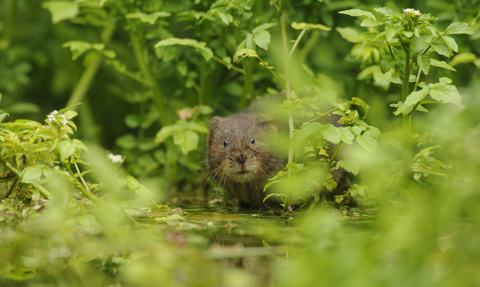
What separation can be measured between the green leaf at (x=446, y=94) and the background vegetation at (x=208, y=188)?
74 millimetres

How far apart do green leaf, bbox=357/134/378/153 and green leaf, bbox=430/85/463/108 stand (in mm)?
375

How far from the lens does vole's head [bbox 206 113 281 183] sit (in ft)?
11.2

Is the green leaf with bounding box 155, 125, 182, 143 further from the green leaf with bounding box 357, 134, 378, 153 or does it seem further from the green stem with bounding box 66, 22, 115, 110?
the green leaf with bounding box 357, 134, 378, 153

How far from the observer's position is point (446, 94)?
2156mm

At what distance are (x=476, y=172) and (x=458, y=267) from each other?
882mm

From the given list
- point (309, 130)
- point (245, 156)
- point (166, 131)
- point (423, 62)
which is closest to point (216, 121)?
point (166, 131)

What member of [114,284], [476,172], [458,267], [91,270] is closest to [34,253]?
[91,270]

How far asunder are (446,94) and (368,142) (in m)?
0.45

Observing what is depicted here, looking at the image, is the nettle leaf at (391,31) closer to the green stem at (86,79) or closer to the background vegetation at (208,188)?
the background vegetation at (208,188)

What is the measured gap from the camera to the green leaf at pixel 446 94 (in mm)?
2133

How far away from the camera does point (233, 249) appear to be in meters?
2.05

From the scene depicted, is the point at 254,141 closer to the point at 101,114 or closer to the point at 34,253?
the point at 34,253

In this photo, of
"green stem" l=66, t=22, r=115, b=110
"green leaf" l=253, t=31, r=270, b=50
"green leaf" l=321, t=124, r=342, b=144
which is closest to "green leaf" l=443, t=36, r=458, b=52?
"green leaf" l=321, t=124, r=342, b=144

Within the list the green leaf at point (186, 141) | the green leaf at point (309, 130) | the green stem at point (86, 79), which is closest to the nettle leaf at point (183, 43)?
the green leaf at point (186, 141)
